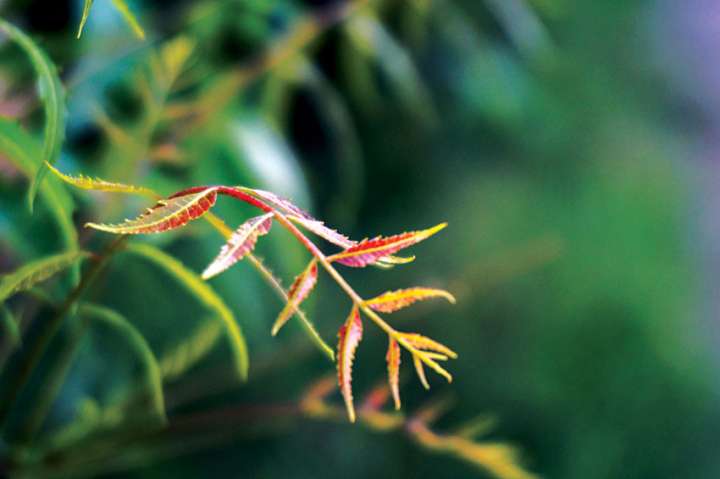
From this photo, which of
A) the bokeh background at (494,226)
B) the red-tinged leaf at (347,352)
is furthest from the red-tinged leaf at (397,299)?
the bokeh background at (494,226)

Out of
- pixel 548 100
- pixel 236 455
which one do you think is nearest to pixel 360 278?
pixel 236 455

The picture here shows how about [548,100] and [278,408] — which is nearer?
[278,408]

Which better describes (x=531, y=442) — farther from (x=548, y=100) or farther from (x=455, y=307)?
(x=548, y=100)

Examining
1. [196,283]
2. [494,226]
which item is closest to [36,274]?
Answer: [196,283]

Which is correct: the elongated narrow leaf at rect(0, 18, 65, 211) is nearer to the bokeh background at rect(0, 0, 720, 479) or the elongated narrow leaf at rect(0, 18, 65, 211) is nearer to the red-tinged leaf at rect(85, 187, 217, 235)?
the red-tinged leaf at rect(85, 187, 217, 235)

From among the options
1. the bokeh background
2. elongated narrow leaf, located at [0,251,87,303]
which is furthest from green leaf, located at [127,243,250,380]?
the bokeh background

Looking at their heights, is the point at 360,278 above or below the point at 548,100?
below

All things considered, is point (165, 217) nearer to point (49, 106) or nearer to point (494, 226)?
point (49, 106)
